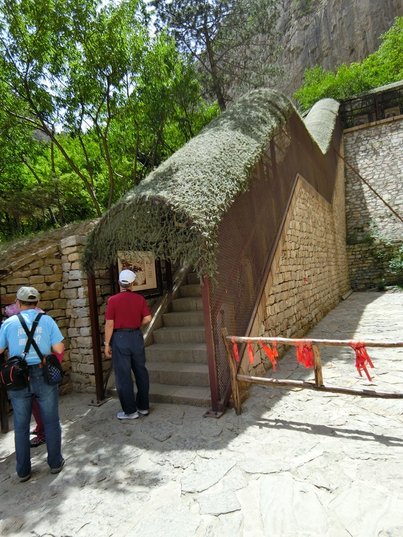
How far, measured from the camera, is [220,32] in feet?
42.4

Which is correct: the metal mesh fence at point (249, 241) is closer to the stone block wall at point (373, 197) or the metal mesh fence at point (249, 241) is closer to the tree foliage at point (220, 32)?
the tree foliage at point (220, 32)

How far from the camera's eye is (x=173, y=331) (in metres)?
5.51

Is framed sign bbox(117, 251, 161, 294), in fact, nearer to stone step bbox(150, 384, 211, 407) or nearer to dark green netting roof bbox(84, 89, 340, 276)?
dark green netting roof bbox(84, 89, 340, 276)

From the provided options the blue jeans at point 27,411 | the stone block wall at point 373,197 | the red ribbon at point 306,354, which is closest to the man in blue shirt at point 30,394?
the blue jeans at point 27,411

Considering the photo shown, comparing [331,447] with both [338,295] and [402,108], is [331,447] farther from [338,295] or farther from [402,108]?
[402,108]

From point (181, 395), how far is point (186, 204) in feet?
7.83

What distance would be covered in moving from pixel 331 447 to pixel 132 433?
2049mm

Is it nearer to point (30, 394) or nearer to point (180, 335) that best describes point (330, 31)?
point (180, 335)

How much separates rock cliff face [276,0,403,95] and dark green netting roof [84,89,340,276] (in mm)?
21369

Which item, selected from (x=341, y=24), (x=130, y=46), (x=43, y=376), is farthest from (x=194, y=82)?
(x=341, y=24)

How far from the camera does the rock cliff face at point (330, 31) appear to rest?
81.1 feet

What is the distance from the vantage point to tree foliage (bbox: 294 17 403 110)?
19.3 metres

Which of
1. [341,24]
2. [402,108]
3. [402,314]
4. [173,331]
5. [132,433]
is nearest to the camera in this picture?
[132,433]

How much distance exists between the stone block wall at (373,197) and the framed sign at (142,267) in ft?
39.3
